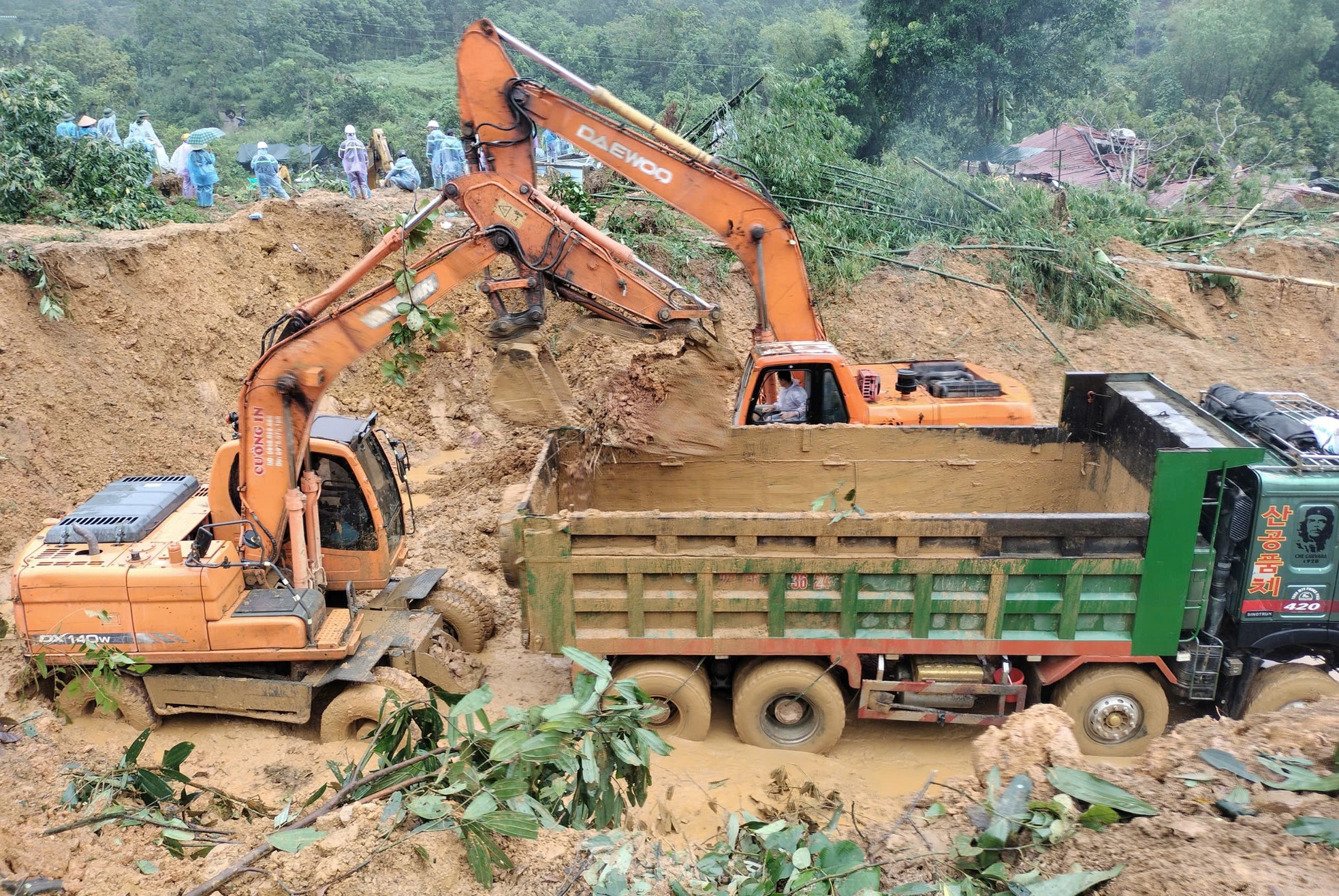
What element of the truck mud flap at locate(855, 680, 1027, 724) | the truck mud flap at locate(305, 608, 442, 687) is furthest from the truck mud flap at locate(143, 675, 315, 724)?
the truck mud flap at locate(855, 680, 1027, 724)

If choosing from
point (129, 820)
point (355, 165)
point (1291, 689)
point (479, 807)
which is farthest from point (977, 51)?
point (129, 820)

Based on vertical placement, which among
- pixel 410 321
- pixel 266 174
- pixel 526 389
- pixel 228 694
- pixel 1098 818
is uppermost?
pixel 266 174

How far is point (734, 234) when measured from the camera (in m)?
7.49

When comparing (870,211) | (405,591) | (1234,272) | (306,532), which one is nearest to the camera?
(306,532)

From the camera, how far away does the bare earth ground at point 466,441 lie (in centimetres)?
345

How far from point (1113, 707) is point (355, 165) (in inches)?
569

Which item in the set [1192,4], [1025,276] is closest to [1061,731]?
[1025,276]

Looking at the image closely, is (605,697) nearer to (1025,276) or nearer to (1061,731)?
(1061,731)

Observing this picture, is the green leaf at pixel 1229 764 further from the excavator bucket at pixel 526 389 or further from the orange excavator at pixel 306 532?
the excavator bucket at pixel 526 389

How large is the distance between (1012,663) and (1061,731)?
200 centimetres

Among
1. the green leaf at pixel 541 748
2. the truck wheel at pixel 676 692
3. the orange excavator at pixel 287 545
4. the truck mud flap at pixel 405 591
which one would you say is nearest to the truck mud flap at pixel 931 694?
the truck wheel at pixel 676 692

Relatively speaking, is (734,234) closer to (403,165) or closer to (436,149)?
(403,165)

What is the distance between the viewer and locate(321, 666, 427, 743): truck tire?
6.09 m

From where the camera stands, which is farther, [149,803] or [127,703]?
[127,703]
